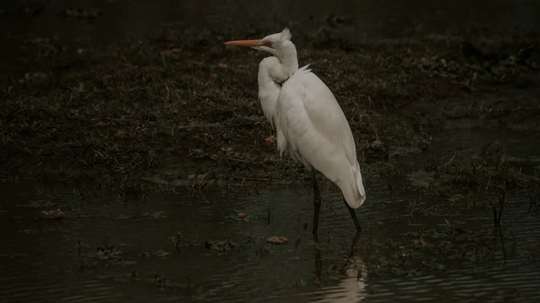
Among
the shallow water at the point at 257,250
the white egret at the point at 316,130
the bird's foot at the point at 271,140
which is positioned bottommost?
the shallow water at the point at 257,250

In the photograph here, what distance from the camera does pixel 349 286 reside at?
6578mm

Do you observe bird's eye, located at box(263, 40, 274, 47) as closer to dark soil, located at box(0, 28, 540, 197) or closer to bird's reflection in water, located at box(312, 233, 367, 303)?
dark soil, located at box(0, 28, 540, 197)

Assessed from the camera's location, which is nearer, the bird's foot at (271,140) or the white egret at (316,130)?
the white egret at (316,130)

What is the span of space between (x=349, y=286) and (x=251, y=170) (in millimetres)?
3228

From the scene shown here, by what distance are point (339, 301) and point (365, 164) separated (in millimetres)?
3657

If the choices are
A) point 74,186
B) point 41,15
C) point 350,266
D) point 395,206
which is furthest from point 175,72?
point 41,15

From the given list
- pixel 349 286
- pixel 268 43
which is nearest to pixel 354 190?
pixel 349 286

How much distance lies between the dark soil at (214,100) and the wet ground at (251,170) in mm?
26

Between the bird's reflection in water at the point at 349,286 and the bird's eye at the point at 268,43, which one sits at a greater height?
the bird's eye at the point at 268,43

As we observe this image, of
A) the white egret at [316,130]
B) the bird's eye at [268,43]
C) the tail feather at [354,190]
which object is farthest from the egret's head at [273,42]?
the tail feather at [354,190]

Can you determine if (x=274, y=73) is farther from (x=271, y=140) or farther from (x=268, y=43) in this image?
(x=271, y=140)

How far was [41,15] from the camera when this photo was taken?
1848 cm

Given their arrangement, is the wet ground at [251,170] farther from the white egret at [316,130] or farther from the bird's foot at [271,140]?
the white egret at [316,130]

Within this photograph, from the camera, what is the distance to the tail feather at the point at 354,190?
7863 millimetres
